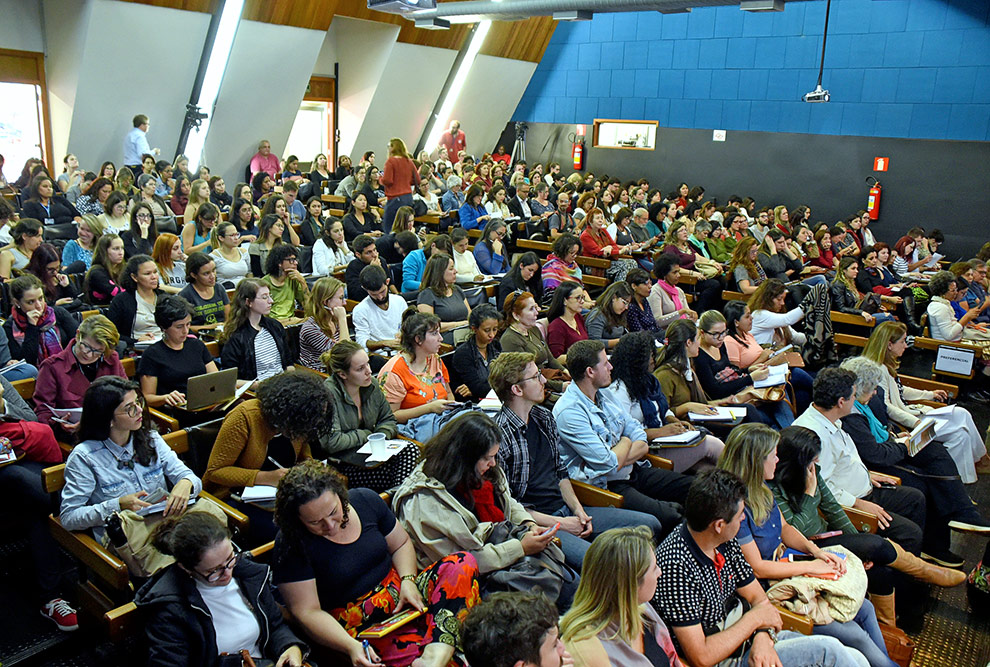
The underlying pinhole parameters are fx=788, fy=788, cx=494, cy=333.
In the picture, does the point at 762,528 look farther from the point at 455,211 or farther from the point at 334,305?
the point at 455,211

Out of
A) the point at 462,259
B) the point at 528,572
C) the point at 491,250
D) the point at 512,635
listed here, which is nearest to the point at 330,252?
the point at 462,259

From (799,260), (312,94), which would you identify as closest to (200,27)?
(312,94)

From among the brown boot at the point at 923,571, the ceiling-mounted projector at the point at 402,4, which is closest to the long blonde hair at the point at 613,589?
the brown boot at the point at 923,571

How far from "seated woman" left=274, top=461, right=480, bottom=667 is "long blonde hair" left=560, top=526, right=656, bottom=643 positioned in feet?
1.17

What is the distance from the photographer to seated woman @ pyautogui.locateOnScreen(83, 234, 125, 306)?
505 centimetres

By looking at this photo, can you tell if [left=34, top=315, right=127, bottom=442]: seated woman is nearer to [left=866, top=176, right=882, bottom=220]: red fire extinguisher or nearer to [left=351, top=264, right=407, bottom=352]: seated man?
[left=351, top=264, right=407, bottom=352]: seated man

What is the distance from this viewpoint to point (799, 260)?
26.5 ft

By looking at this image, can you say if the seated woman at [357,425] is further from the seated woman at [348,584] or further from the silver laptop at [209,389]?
the seated woman at [348,584]

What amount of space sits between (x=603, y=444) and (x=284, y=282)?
2779 mm

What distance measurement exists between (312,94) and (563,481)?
1106 centimetres

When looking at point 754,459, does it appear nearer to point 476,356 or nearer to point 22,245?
point 476,356

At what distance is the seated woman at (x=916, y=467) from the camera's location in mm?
3902

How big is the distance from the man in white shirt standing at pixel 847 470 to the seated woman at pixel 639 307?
6.13 feet

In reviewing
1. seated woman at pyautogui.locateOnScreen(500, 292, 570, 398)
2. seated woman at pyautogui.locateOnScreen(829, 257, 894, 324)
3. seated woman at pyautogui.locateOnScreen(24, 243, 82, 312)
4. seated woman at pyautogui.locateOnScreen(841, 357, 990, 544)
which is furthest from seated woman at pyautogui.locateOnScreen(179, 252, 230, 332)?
seated woman at pyautogui.locateOnScreen(829, 257, 894, 324)
